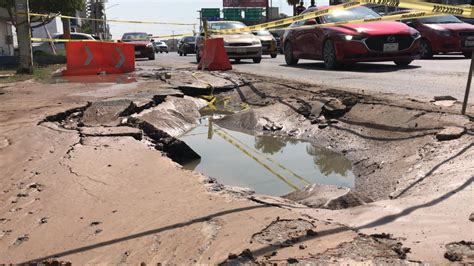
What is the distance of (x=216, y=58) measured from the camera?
1360 cm

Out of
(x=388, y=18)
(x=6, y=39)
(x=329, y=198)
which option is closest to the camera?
(x=329, y=198)

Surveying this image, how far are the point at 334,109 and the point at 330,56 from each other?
5.45m

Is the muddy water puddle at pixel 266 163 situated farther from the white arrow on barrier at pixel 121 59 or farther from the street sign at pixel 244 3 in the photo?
the street sign at pixel 244 3

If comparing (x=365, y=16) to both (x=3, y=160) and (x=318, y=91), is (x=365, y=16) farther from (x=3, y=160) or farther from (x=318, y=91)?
(x=3, y=160)

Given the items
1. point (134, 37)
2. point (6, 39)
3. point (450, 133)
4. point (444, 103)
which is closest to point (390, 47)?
point (444, 103)

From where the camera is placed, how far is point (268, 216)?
3016 mm

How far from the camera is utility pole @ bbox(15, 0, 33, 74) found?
43.4ft

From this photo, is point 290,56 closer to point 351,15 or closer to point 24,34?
point 351,15

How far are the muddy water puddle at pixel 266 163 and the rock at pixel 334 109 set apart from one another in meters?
0.68

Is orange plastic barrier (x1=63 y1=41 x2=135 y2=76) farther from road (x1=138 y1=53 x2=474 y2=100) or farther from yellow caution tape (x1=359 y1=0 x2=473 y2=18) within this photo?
yellow caution tape (x1=359 y1=0 x2=473 y2=18)

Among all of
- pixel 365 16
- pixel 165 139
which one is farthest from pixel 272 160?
pixel 365 16

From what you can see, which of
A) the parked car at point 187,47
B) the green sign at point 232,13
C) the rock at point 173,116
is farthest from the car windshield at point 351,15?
the green sign at point 232,13

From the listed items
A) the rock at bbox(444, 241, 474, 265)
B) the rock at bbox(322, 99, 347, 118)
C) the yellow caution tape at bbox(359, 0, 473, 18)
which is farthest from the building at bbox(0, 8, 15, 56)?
the rock at bbox(444, 241, 474, 265)

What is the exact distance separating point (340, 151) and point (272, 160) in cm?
80
